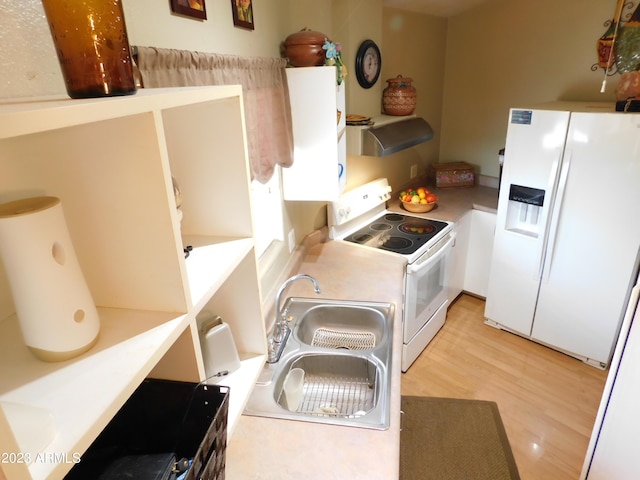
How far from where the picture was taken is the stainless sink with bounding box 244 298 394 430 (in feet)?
4.08

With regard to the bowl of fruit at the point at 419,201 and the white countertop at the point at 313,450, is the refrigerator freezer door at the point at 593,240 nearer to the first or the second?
the bowl of fruit at the point at 419,201

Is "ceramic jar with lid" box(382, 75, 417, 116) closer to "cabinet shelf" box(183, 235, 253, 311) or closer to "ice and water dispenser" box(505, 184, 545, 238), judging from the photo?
"ice and water dispenser" box(505, 184, 545, 238)

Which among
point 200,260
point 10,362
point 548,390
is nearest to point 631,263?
point 548,390

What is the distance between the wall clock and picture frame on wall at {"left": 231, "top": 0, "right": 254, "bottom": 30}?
1.10 meters

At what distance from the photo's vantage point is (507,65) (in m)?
3.12

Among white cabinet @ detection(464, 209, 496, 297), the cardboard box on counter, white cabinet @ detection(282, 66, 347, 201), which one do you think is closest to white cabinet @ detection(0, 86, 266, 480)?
white cabinet @ detection(282, 66, 347, 201)

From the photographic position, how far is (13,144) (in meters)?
0.53

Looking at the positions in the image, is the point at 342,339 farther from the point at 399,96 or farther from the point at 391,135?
the point at 399,96

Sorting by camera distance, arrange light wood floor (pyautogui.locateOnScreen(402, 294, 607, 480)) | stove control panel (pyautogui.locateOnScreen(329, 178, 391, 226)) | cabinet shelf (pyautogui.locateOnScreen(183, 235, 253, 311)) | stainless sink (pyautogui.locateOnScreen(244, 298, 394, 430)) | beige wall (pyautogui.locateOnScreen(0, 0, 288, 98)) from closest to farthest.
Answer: beige wall (pyautogui.locateOnScreen(0, 0, 288, 98)), cabinet shelf (pyautogui.locateOnScreen(183, 235, 253, 311)), stainless sink (pyautogui.locateOnScreen(244, 298, 394, 430)), light wood floor (pyautogui.locateOnScreen(402, 294, 607, 480)), stove control panel (pyautogui.locateOnScreen(329, 178, 391, 226))

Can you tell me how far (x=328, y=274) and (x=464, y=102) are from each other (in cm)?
232

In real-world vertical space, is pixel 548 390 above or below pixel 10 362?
below

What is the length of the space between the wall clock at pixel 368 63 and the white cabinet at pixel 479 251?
50.1 inches

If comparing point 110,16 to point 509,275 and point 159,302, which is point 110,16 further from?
point 509,275

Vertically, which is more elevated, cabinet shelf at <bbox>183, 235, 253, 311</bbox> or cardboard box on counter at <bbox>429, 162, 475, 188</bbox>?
cabinet shelf at <bbox>183, 235, 253, 311</bbox>
